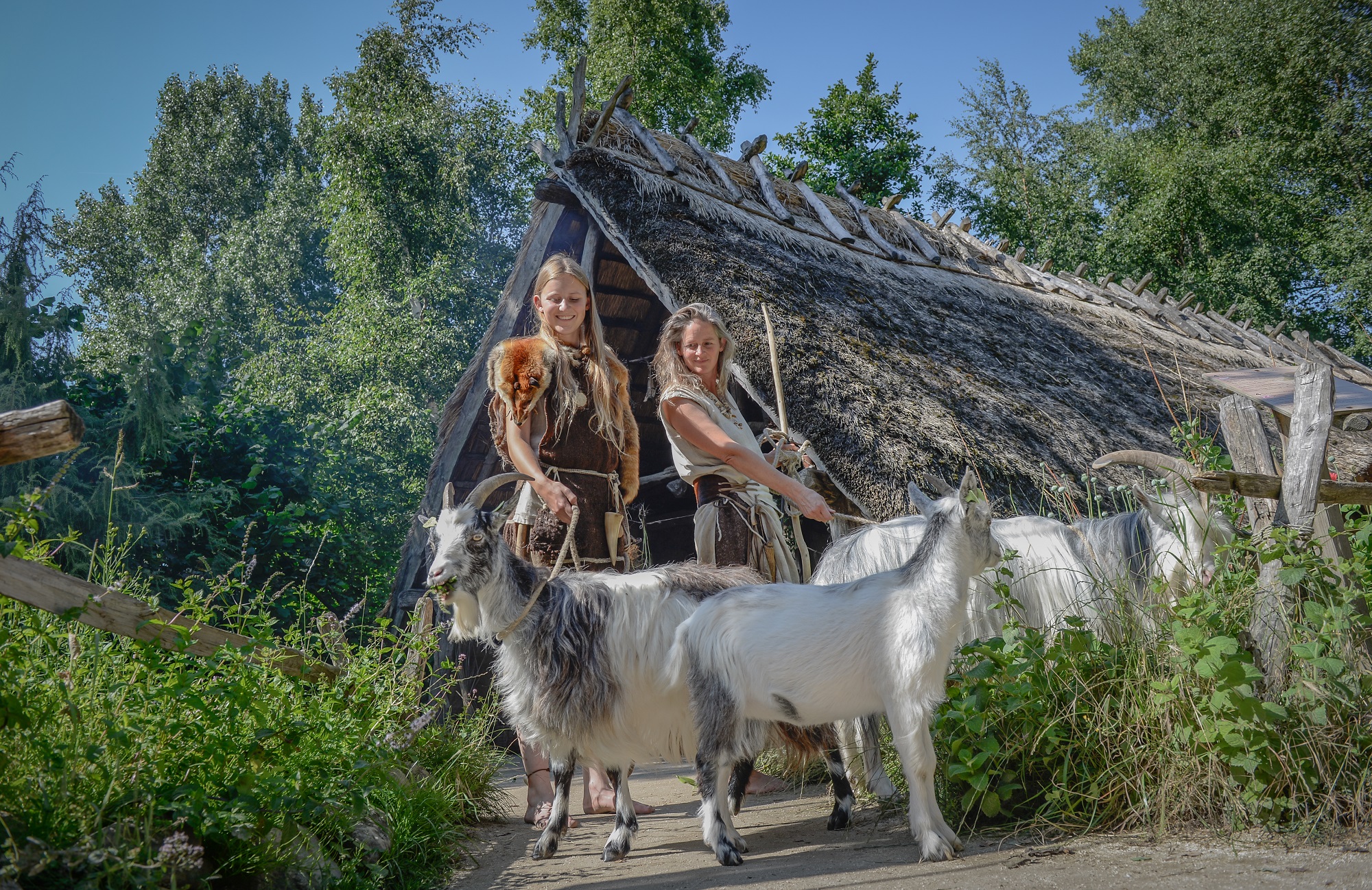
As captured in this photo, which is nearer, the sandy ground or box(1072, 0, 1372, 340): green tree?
the sandy ground

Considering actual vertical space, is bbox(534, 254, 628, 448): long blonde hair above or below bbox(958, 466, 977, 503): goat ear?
above

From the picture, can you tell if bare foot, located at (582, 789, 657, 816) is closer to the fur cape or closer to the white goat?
the white goat

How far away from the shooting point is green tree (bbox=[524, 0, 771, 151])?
22.5 m

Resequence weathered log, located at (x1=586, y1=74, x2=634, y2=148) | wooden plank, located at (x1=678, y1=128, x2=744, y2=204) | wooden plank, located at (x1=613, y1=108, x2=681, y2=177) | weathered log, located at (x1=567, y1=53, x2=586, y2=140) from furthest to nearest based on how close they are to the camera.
→ wooden plank, located at (x1=678, y1=128, x2=744, y2=204), wooden plank, located at (x1=613, y1=108, x2=681, y2=177), weathered log, located at (x1=586, y1=74, x2=634, y2=148), weathered log, located at (x1=567, y1=53, x2=586, y2=140)

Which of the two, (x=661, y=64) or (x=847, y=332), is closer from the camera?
(x=847, y=332)

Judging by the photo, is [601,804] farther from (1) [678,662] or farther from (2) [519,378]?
(2) [519,378]

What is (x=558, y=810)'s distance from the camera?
10.8 ft

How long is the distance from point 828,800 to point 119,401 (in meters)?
8.01

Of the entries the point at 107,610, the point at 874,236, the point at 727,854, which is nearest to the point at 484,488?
the point at 107,610

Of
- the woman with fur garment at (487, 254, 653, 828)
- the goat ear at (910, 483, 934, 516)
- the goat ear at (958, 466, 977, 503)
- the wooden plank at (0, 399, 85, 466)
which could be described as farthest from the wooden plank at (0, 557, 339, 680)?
the goat ear at (958, 466, 977, 503)

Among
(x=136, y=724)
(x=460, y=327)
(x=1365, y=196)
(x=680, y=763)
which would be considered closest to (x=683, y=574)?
(x=136, y=724)

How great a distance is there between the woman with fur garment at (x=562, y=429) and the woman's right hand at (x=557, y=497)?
3 centimetres

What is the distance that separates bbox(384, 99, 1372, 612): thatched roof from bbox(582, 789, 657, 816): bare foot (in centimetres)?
182

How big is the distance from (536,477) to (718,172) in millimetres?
5024
